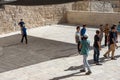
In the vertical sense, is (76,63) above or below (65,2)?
below

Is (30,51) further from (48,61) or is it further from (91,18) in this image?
(91,18)

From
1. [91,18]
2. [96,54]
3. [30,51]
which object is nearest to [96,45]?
[96,54]

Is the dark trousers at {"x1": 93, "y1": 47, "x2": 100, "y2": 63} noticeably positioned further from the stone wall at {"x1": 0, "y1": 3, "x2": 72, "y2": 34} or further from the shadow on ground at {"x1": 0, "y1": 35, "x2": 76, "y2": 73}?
the stone wall at {"x1": 0, "y1": 3, "x2": 72, "y2": 34}

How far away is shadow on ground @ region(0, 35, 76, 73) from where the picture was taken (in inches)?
550

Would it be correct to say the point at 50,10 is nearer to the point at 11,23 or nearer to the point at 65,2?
the point at 65,2

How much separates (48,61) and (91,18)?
1288 centimetres

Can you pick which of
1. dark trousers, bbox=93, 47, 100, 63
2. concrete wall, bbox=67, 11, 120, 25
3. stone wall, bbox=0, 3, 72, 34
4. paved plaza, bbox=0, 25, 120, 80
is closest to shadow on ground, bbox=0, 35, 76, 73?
paved plaza, bbox=0, 25, 120, 80

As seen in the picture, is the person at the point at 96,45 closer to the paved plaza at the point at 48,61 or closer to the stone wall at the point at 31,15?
the paved plaza at the point at 48,61

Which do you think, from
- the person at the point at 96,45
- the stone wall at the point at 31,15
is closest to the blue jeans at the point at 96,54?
the person at the point at 96,45

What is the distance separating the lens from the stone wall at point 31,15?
2464 cm

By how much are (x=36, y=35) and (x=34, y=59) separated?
8.10 m

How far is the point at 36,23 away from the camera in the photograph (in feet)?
87.0

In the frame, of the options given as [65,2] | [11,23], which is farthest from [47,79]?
[65,2]

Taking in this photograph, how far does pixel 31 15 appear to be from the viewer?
26.4 m
